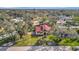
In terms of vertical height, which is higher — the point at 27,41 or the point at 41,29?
the point at 41,29

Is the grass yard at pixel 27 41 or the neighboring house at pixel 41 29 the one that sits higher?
the neighboring house at pixel 41 29

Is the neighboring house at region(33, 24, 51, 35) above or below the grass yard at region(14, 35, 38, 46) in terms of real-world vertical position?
above

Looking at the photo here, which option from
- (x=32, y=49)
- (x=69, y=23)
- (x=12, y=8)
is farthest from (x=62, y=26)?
(x=12, y=8)

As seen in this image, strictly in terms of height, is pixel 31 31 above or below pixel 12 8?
below
